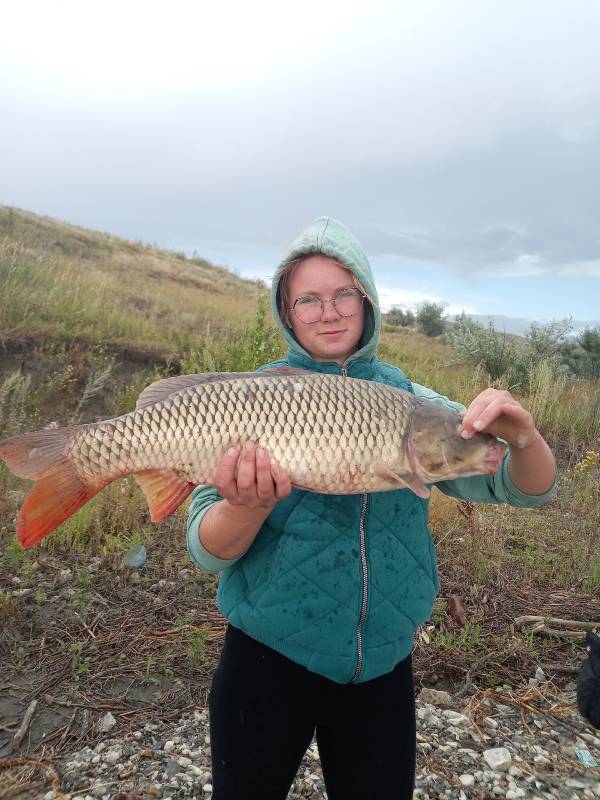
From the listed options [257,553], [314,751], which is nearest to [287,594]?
[257,553]

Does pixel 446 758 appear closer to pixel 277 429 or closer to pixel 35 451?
pixel 277 429

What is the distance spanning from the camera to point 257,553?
166 cm

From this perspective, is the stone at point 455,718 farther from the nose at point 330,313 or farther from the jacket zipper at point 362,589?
the nose at point 330,313

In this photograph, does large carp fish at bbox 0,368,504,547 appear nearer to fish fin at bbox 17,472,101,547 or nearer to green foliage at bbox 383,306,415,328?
fish fin at bbox 17,472,101,547

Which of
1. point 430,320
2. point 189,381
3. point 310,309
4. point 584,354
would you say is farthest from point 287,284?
point 430,320

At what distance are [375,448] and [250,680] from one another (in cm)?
70

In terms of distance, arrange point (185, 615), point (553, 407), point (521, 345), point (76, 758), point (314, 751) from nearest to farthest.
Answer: point (76, 758) < point (314, 751) < point (185, 615) < point (553, 407) < point (521, 345)

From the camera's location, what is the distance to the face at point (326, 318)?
1868mm

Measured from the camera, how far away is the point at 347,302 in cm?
187

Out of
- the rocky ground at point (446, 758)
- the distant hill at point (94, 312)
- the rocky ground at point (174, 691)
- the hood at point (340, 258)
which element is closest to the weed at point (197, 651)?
the rocky ground at point (174, 691)

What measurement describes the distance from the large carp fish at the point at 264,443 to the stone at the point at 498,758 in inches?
52.0

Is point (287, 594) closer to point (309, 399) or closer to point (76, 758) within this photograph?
point (309, 399)

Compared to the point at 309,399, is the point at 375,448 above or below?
below

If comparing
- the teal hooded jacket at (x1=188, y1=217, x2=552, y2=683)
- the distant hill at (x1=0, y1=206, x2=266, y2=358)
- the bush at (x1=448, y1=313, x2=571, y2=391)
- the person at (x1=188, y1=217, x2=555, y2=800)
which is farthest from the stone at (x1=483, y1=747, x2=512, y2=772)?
the bush at (x1=448, y1=313, x2=571, y2=391)
